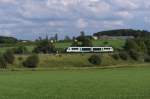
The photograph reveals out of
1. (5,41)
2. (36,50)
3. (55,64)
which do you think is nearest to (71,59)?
(55,64)

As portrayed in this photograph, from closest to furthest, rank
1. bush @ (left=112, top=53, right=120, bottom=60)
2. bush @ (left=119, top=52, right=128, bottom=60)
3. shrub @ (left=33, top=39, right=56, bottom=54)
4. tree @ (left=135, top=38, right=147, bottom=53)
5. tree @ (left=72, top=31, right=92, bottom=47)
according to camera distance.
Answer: bush @ (left=119, top=52, right=128, bottom=60) → bush @ (left=112, top=53, right=120, bottom=60) → tree @ (left=135, top=38, right=147, bottom=53) → shrub @ (left=33, top=39, right=56, bottom=54) → tree @ (left=72, top=31, right=92, bottom=47)

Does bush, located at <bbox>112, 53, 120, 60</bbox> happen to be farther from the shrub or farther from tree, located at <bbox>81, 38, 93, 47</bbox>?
tree, located at <bbox>81, 38, 93, 47</bbox>

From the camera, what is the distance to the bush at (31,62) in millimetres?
114938

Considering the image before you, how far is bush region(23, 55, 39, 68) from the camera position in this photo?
377 ft

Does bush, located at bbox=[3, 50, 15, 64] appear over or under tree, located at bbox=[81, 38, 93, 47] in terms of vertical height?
under

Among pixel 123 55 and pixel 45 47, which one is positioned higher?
pixel 45 47

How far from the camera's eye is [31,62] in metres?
117

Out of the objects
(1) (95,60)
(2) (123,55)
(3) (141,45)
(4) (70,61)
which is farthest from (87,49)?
(1) (95,60)

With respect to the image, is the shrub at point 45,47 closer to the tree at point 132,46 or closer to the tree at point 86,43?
the tree at point 86,43

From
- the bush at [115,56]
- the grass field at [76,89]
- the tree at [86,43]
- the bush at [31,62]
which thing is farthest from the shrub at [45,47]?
the grass field at [76,89]

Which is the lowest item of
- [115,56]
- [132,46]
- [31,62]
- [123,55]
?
[31,62]

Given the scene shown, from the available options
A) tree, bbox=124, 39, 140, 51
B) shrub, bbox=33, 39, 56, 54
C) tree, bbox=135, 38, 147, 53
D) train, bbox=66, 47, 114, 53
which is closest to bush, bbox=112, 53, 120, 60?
tree, bbox=124, 39, 140, 51

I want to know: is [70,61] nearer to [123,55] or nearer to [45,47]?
[123,55]

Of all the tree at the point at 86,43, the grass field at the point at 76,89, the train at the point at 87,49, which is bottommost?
the grass field at the point at 76,89
